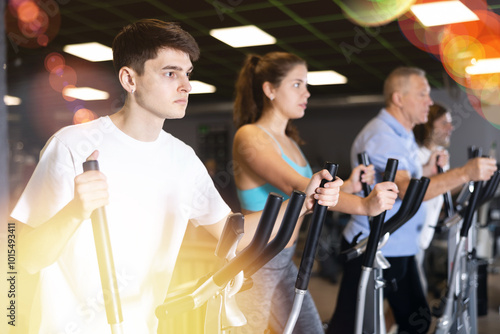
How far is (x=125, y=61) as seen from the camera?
1.30 metres

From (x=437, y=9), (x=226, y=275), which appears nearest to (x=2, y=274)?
(x=226, y=275)

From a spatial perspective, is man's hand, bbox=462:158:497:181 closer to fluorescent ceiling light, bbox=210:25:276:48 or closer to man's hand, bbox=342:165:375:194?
man's hand, bbox=342:165:375:194

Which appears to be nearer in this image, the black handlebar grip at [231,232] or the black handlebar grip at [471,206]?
the black handlebar grip at [231,232]

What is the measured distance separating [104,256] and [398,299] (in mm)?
1880

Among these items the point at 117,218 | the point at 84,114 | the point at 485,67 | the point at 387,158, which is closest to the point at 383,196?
the point at 117,218

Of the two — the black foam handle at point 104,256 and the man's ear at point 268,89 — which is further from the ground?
the man's ear at point 268,89

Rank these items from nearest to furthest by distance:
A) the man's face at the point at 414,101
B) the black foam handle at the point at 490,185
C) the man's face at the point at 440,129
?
the black foam handle at the point at 490,185 → the man's face at the point at 414,101 → the man's face at the point at 440,129

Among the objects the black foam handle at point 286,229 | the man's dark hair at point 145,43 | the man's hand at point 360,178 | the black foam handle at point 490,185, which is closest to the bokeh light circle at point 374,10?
the black foam handle at point 490,185

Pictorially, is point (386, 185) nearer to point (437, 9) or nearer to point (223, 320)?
point (223, 320)

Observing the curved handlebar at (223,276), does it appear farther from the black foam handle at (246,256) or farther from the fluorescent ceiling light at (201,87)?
the fluorescent ceiling light at (201,87)

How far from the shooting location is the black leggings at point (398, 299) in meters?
2.30

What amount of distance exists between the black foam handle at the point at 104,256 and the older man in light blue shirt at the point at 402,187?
5.16 feet

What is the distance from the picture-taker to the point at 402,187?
2248mm

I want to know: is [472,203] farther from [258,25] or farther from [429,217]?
[258,25]
